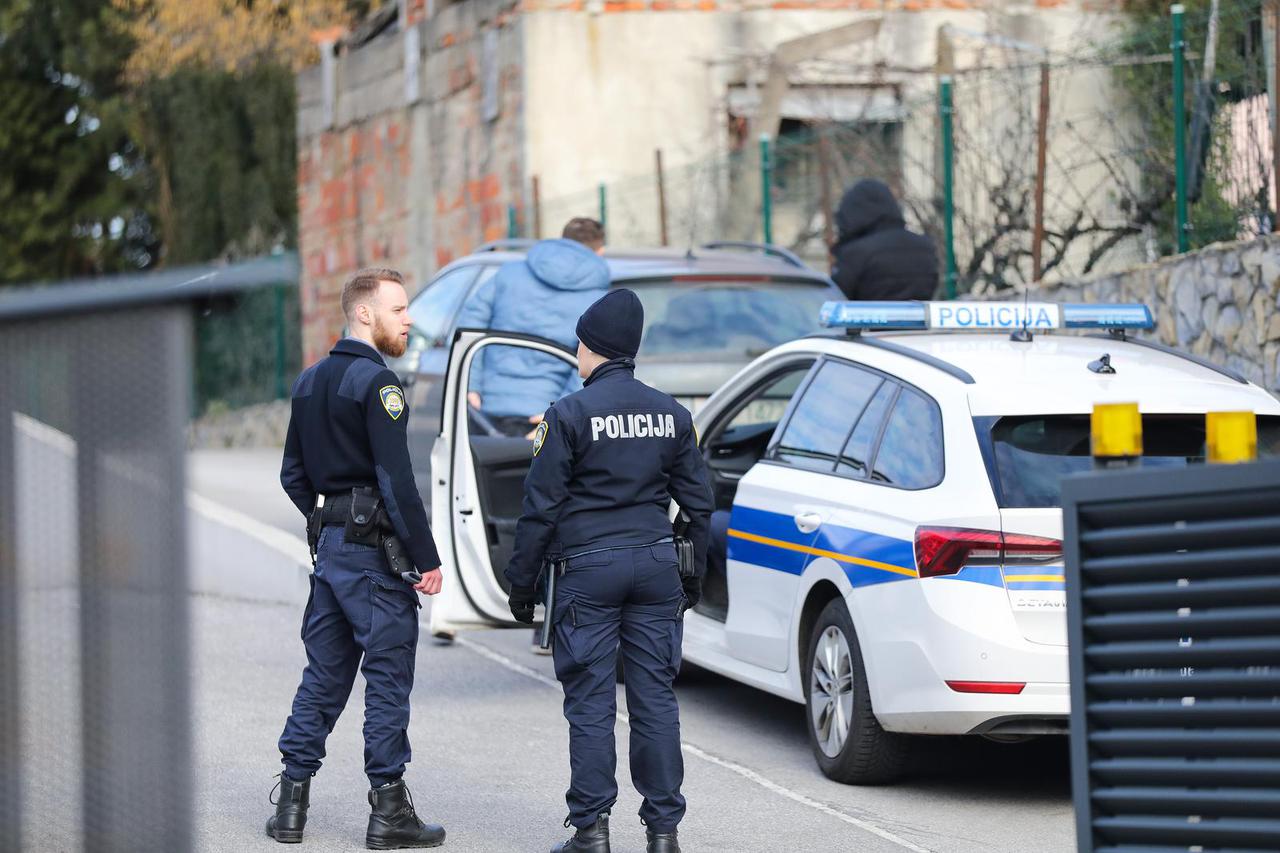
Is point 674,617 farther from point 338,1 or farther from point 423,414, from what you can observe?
point 338,1

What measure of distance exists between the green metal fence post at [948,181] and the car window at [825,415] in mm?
6609

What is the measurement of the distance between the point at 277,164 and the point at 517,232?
11329 mm

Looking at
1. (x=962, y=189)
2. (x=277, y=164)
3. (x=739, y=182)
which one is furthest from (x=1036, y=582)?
(x=277, y=164)

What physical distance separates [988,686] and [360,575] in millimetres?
2032

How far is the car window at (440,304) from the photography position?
1141 cm

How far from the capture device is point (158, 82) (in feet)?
105

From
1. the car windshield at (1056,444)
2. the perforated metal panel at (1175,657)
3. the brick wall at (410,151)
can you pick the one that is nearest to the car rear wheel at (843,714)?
the car windshield at (1056,444)

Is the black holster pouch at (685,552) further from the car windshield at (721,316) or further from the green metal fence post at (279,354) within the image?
the green metal fence post at (279,354)

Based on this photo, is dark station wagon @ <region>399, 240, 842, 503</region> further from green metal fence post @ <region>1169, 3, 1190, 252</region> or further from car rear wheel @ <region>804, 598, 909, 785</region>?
car rear wheel @ <region>804, 598, 909, 785</region>

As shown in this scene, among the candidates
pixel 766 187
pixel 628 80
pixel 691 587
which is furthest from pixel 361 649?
pixel 628 80

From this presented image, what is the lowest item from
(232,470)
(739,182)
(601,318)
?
(232,470)

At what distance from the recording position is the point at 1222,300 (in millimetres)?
11312

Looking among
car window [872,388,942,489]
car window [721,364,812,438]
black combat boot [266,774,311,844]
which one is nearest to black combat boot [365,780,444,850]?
black combat boot [266,774,311,844]

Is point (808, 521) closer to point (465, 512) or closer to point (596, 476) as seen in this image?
point (596, 476)
